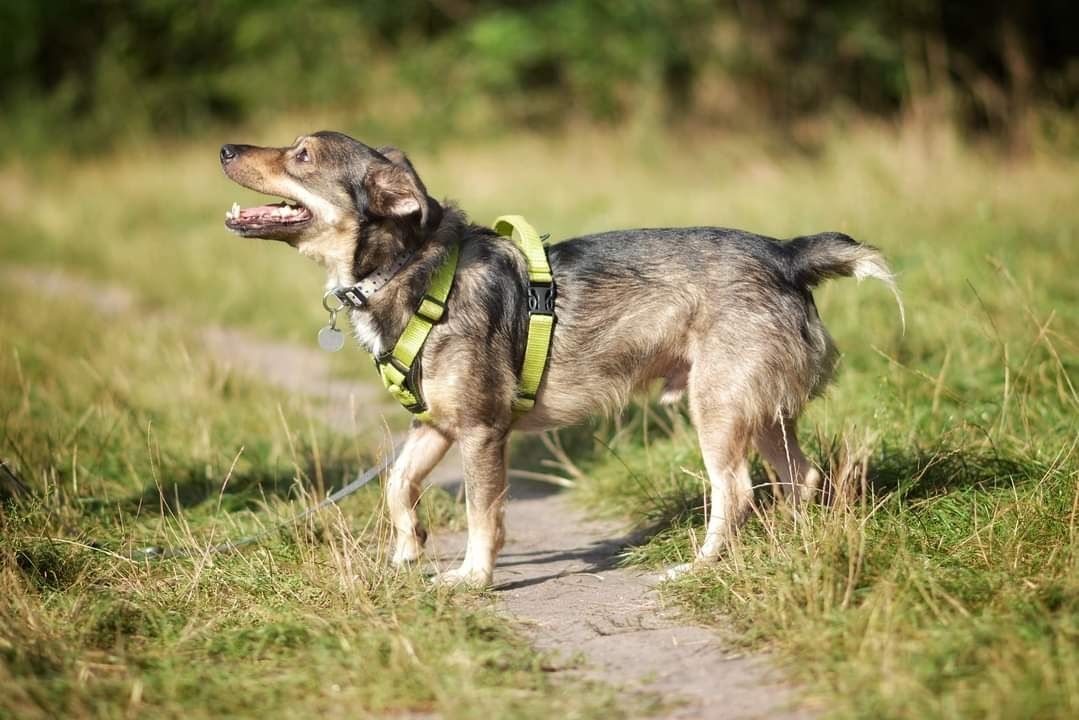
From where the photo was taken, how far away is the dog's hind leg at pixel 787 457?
16.1 feet

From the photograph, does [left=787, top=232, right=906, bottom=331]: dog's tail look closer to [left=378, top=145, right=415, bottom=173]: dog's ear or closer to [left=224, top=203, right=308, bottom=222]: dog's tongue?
[left=378, top=145, right=415, bottom=173]: dog's ear

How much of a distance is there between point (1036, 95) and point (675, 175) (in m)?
5.72

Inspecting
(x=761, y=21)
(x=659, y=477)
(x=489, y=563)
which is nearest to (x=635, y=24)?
(x=761, y=21)

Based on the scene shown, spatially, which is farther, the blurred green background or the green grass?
the blurred green background

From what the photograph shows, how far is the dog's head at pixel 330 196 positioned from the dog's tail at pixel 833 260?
1556 mm

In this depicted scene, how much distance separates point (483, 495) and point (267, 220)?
1.45m

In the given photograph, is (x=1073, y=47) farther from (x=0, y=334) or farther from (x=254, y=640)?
(x=254, y=640)

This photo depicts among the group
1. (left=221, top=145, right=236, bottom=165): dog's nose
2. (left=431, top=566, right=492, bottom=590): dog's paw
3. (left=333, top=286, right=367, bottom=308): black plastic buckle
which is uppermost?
(left=221, top=145, right=236, bottom=165): dog's nose

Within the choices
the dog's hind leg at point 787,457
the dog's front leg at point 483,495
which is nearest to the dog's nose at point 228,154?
the dog's front leg at point 483,495

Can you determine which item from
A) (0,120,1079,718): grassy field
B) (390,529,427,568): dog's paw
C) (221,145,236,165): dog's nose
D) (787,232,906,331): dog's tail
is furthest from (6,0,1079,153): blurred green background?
(221,145,236,165): dog's nose

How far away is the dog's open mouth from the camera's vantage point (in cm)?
458

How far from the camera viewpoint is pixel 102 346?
8.59 m

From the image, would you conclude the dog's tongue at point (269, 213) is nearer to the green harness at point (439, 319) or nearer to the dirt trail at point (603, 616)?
the green harness at point (439, 319)

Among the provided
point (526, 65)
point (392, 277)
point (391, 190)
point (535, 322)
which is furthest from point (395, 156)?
point (526, 65)
